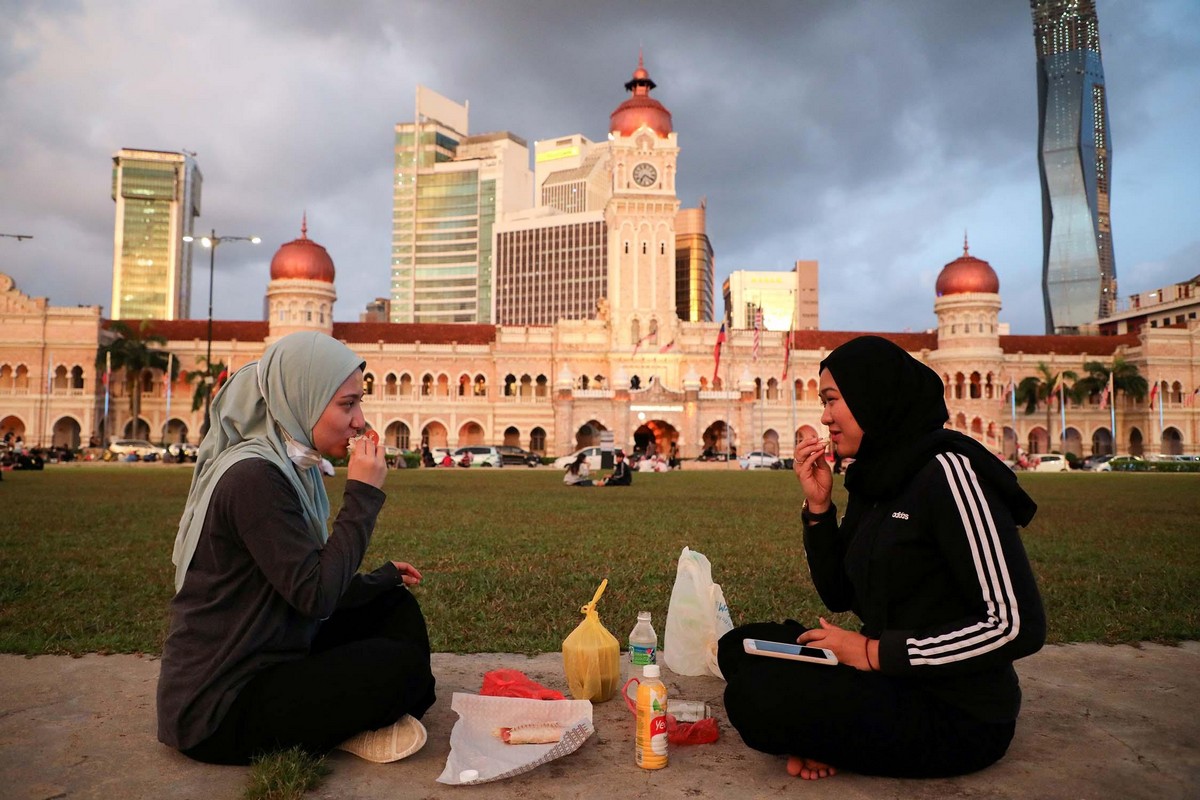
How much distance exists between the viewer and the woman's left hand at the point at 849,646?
2.76 m

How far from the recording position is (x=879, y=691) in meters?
2.69

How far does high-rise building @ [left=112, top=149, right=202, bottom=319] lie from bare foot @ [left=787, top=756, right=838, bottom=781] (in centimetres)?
14873

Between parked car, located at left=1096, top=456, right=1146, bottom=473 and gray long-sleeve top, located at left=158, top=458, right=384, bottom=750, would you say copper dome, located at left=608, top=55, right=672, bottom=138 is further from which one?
gray long-sleeve top, located at left=158, top=458, right=384, bottom=750

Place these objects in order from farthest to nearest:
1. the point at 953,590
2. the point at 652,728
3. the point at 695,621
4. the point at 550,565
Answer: the point at 550,565 < the point at 695,621 < the point at 652,728 < the point at 953,590

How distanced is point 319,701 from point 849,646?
5.64 feet

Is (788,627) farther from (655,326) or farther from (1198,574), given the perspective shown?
(655,326)

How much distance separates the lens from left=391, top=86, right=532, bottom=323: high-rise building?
378 feet

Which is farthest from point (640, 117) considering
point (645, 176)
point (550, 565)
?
point (550, 565)

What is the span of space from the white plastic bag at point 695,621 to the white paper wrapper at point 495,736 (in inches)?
43.1

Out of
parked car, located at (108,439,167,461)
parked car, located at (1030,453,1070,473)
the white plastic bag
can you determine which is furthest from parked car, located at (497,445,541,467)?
the white plastic bag

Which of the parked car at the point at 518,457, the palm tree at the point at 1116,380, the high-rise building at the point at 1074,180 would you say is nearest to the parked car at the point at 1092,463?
the palm tree at the point at 1116,380

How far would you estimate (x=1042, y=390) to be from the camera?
55406 millimetres

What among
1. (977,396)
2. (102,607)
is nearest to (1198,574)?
(102,607)

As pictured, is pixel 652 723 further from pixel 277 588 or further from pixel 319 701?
pixel 277 588
